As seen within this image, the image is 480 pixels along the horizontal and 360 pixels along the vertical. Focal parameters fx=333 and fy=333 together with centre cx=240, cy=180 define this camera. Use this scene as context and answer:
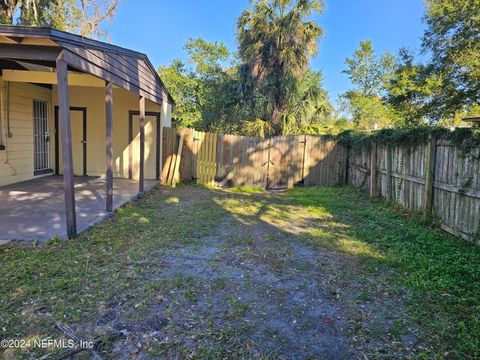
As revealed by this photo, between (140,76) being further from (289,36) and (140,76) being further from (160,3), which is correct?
(160,3)

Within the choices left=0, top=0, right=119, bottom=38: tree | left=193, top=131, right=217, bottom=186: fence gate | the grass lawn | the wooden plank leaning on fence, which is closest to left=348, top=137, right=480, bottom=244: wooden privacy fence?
the grass lawn

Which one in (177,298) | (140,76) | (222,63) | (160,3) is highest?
(160,3)

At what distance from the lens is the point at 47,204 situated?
6227mm

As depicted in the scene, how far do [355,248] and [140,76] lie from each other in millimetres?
6177

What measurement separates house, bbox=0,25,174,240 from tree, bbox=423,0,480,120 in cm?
1196

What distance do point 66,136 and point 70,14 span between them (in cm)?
1600

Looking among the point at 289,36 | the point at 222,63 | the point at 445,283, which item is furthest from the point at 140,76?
the point at 222,63

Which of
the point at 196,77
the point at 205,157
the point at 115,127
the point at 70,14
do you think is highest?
the point at 70,14

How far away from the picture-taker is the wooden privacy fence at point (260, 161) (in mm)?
10742

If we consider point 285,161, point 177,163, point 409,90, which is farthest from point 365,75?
point 177,163

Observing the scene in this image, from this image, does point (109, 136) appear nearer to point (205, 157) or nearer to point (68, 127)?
point (68, 127)

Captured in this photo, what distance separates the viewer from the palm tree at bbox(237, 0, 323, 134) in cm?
1469

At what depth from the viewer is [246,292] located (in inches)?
127

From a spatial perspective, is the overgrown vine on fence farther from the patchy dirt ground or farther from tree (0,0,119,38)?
tree (0,0,119,38)
